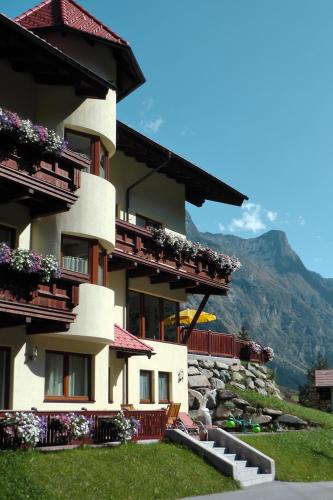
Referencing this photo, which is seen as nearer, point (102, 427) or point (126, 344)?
point (102, 427)

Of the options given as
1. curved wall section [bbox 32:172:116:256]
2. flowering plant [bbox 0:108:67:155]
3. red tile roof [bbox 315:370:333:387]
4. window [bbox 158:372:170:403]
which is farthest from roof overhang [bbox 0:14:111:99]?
red tile roof [bbox 315:370:333:387]

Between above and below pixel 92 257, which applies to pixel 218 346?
below

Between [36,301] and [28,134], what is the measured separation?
428 cm

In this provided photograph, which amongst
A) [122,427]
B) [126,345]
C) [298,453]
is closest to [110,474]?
[122,427]

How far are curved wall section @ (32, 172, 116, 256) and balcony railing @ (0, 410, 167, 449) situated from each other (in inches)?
189

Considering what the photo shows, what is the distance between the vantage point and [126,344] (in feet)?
79.9

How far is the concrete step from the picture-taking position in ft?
65.1

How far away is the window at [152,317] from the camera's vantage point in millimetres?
28375

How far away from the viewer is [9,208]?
20.0 m

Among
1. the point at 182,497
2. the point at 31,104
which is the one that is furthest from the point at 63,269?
the point at 182,497

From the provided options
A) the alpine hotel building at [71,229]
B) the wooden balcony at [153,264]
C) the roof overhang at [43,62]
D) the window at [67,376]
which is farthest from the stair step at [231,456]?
the roof overhang at [43,62]

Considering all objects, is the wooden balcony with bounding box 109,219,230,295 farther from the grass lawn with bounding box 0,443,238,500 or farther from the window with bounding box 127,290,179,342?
the grass lawn with bounding box 0,443,238,500

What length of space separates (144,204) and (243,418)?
10.3 m

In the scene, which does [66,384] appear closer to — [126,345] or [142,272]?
[126,345]
